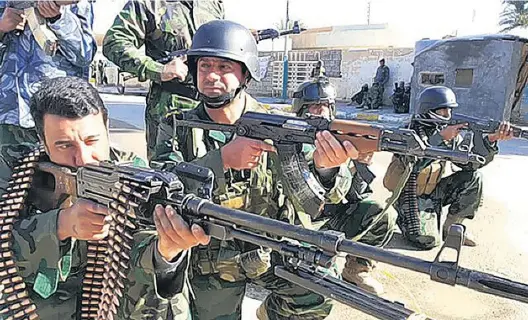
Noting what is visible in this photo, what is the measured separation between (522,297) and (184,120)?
1921 millimetres

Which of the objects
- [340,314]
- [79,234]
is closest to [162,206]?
[79,234]

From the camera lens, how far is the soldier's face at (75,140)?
81.6 inches

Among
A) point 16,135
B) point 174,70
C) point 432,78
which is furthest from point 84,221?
point 432,78

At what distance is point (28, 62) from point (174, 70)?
829 millimetres

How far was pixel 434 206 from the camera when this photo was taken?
5.22 metres

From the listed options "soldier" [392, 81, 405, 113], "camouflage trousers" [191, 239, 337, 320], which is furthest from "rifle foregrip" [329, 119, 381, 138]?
"soldier" [392, 81, 405, 113]

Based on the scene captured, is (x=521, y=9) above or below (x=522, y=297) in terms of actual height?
above

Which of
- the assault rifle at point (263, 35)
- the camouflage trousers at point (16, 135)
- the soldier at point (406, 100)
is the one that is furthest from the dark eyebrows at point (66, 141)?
the soldier at point (406, 100)

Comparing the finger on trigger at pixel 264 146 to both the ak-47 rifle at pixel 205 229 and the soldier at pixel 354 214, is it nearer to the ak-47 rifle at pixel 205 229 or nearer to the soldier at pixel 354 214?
the ak-47 rifle at pixel 205 229

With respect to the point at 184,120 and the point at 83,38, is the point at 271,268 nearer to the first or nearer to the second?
the point at 184,120

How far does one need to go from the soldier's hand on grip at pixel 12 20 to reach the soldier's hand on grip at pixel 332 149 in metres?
1.71

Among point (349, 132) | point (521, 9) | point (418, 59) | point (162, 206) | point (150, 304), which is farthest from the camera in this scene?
point (521, 9)

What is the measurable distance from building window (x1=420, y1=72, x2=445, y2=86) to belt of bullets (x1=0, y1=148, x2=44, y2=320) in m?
14.5

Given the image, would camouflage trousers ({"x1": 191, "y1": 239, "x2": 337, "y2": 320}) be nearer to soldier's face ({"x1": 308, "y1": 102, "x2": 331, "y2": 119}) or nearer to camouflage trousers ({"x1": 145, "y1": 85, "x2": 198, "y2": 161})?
camouflage trousers ({"x1": 145, "y1": 85, "x2": 198, "y2": 161})
